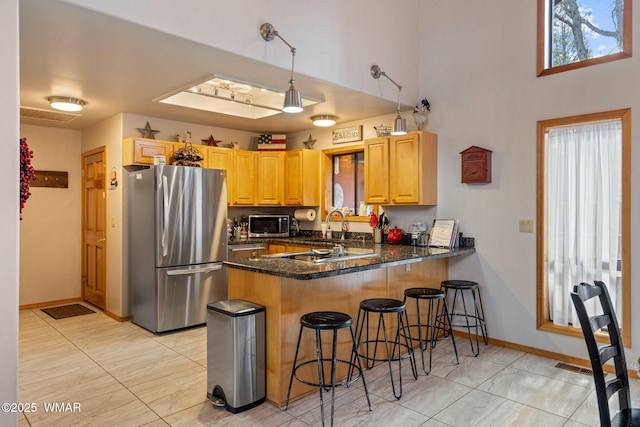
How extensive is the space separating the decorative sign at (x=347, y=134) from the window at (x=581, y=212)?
6.91 ft

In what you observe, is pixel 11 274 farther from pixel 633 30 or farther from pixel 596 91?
pixel 633 30

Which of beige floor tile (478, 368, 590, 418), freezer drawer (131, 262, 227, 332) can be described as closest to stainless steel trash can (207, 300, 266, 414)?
beige floor tile (478, 368, 590, 418)

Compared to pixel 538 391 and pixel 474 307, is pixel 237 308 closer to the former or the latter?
pixel 538 391

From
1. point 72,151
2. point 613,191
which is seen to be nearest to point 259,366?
point 613,191

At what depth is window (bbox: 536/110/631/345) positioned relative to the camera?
3277mm

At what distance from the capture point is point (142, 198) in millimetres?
4582

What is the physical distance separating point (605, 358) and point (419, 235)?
2984mm

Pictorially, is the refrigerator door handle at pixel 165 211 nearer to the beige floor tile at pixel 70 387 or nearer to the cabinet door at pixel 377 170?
the beige floor tile at pixel 70 387

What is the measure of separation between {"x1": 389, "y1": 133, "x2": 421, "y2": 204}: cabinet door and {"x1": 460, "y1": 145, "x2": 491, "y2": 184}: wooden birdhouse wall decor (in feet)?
1.50

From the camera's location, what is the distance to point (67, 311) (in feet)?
17.6

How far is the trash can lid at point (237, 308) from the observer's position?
8.77 feet

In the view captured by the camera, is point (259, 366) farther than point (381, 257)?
No

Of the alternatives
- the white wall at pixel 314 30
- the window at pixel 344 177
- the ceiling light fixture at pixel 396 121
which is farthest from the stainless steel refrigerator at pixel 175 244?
the ceiling light fixture at pixel 396 121

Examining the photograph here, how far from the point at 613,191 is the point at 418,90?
7.07ft
